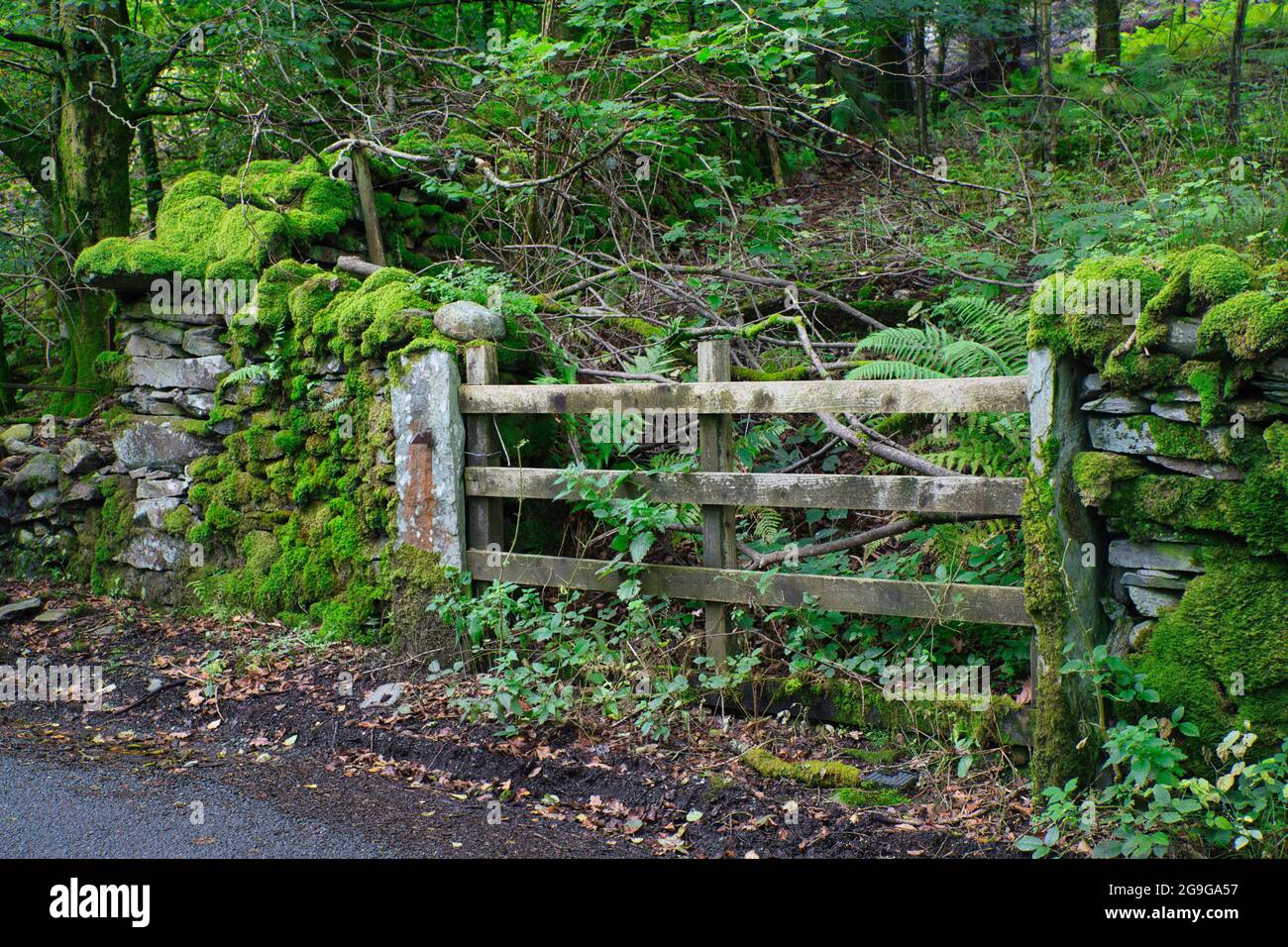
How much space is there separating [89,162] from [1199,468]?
9435 millimetres

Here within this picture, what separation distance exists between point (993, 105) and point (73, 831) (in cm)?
1254

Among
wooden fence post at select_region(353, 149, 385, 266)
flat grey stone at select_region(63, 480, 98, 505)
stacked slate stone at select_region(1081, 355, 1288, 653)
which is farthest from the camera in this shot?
flat grey stone at select_region(63, 480, 98, 505)

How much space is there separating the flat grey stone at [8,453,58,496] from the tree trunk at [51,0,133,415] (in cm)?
116

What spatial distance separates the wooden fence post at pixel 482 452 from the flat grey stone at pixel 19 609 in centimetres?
380

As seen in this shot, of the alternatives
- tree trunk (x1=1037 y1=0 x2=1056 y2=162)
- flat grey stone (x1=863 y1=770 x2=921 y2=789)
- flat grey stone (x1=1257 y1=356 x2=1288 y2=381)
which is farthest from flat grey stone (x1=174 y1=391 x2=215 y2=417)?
tree trunk (x1=1037 y1=0 x2=1056 y2=162)

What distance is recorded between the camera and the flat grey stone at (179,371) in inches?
284

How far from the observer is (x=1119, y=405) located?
3996 mm

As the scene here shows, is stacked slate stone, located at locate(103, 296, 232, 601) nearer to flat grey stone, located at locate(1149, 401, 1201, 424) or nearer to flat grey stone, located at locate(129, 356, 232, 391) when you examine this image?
flat grey stone, located at locate(129, 356, 232, 391)

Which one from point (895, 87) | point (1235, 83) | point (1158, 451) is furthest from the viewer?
point (895, 87)

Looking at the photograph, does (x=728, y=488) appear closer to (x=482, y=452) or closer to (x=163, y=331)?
(x=482, y=452)

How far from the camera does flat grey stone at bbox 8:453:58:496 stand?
8.12m

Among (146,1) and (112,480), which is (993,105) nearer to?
(146,1)

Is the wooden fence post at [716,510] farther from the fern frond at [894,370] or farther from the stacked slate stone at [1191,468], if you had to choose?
the stacked slate stone at [1191,468]

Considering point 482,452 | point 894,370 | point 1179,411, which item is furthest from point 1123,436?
point 482,452
